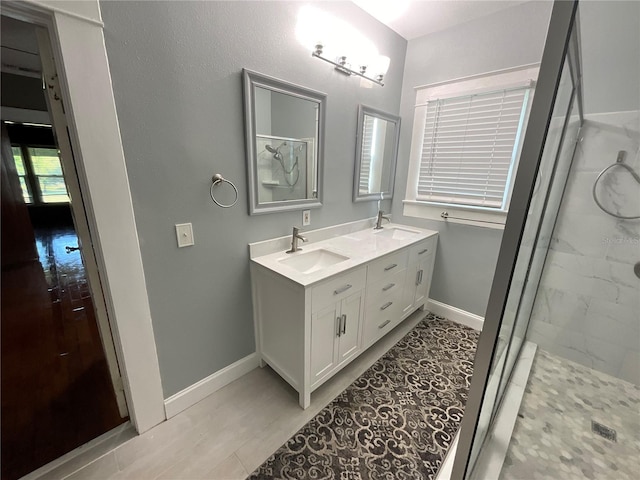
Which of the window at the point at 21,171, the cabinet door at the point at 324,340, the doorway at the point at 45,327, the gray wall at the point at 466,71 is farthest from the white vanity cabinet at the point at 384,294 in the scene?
the window at the point at 21,171

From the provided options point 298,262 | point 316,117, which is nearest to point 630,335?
point 298,262

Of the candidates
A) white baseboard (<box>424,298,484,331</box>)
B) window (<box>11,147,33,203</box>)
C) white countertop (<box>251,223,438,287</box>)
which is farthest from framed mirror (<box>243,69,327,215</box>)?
window (<box>11,147,33,203</box>)

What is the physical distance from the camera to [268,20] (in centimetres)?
139

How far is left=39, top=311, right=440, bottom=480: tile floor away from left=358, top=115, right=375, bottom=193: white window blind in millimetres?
1542

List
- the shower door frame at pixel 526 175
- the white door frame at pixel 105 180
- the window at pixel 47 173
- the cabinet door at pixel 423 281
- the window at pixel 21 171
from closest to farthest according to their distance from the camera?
the shower door frame at pixel 526 175
the white door frame at pixel 105 180
the cabinet door at pixel 423 281
the window at pixel 21 171
the window at pixel 47 173

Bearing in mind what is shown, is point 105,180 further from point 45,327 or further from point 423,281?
point 423,281

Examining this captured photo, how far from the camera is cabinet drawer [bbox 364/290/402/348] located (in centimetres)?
181

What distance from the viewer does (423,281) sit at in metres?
2.38

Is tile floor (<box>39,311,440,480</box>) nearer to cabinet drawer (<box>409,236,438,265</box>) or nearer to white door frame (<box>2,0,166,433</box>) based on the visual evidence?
white door frame (<box>2,0,166,433</box>)

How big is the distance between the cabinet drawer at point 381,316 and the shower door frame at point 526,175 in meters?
0.97

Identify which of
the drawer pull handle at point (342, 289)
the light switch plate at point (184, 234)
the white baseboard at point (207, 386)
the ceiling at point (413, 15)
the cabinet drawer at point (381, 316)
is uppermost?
the ceiling at point (413, 15)

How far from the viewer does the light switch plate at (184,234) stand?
1308 mm

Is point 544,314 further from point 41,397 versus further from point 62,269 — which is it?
point 62,269

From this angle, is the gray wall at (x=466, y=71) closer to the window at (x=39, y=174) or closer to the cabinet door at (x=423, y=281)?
the cabinet door at (x=423, y=281)
